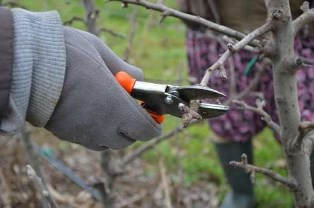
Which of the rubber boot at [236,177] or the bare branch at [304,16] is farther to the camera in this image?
the rubber boot at [236,177]

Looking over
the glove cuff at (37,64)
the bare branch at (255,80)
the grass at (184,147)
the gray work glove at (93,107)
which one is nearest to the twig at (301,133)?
the gray work glove at (93,107)

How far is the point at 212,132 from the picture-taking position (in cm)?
233

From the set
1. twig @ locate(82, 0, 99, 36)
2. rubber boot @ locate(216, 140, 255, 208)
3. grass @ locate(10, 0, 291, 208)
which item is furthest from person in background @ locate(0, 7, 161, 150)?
rubber boot @ locate(216, 140, 255, 208)

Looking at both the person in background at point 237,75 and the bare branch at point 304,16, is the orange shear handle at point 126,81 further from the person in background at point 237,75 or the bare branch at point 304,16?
the person in background at point 237,75

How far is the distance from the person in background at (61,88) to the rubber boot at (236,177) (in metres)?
1.06

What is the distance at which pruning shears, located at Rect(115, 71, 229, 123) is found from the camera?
1076mm

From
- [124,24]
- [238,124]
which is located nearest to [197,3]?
[238,124]

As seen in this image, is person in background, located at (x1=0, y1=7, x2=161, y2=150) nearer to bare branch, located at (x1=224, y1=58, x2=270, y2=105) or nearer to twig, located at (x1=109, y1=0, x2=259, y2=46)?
twig, located at (x1=109, y1=0, x2=259, y2=46)

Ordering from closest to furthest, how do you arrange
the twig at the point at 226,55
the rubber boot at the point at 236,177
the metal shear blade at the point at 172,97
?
the twig at the point at 226,55 < the metal shear blade at the point at 172,97 < the rubber boot at the point at 236,177

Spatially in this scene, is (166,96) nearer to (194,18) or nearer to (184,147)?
(194,18)

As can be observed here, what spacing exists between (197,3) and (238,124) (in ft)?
1.54

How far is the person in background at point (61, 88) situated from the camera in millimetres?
1111

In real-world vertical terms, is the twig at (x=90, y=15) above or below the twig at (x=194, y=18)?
below

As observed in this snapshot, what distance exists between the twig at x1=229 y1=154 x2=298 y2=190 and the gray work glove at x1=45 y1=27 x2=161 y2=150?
21 centimetres
